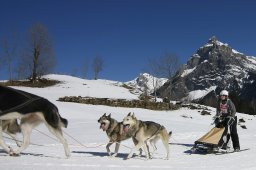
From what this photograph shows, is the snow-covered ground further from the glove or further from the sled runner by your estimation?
the glove

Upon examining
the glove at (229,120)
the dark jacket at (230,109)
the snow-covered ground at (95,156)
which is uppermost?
the dark jacket at (230,109)

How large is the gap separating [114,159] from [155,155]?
2016mm

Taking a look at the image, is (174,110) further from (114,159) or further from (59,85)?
(114,159)

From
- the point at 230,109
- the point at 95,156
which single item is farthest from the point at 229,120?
the point at 95,156

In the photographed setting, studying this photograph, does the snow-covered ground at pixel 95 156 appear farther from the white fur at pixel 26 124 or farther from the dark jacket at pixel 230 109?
the dark jacket at pixel 230 109

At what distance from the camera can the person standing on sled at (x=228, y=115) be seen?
12.3 m

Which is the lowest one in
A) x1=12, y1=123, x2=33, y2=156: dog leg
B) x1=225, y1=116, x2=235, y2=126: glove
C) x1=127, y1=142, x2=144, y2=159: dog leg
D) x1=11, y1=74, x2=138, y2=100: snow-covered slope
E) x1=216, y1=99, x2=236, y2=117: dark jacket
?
x1=127, y1=142, x2=144, y2=159: dog leg

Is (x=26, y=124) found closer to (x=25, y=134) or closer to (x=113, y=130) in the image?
(x=25, y=134)

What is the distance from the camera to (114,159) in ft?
31.9

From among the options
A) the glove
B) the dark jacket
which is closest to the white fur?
the glove

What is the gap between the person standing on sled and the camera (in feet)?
40.2

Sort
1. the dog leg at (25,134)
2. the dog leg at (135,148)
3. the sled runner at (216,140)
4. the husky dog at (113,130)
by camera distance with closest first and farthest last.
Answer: the dog leg at (25,134)
the dog leg at (135,148)
the husky dog at (113,130)
the sled runner at (216,140)

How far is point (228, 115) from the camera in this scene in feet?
40.8

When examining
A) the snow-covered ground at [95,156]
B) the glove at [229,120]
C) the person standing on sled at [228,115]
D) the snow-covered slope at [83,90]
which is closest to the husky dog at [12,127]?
the snow-covered ground at [95,156]
